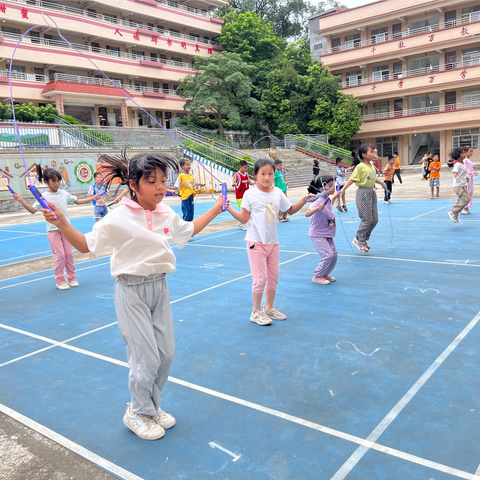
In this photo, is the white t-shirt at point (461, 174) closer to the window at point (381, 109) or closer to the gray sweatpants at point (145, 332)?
the gray sweatpants at point (145, 332)

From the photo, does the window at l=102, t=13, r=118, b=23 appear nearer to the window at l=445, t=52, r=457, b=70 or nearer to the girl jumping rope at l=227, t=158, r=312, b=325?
the window at l=445, t=52, r=457, b=70

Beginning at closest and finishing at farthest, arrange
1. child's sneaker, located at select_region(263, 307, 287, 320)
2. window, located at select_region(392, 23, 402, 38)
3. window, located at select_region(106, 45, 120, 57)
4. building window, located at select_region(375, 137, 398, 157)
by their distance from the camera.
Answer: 1. child's sneaker, located at select_region(263, 307, 287, 320)
2. window, located at select_region(106, 45, 120, 57)
3. window, located at select_region(392, 23, 402, 38)
4. building window, located at select_region(375, 137, 398, 157)

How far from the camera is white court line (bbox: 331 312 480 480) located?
2430mm

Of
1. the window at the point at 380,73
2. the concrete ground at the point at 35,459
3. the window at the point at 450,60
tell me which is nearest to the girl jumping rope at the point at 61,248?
the concrete ground at the point at 35,459

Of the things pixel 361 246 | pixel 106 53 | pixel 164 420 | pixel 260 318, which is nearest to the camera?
pixel 164 420

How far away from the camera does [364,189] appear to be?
7.69 metres

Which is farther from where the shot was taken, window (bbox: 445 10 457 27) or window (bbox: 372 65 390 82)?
window (bbox: 372 65 390 82)

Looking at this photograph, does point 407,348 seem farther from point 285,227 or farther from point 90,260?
point 285,227

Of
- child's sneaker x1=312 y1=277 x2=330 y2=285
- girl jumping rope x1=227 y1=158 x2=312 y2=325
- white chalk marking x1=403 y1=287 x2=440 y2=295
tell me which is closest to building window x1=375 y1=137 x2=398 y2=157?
child's sneaker x1=312 y1=277 x2=330 y2=285

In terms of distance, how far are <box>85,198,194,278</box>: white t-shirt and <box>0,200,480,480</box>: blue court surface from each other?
1.09 meters

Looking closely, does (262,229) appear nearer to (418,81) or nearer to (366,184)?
(366,184)

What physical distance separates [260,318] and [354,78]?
40.5 metres

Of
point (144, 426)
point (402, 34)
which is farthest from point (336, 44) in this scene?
point (144, 426)

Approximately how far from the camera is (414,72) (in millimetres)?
37750
